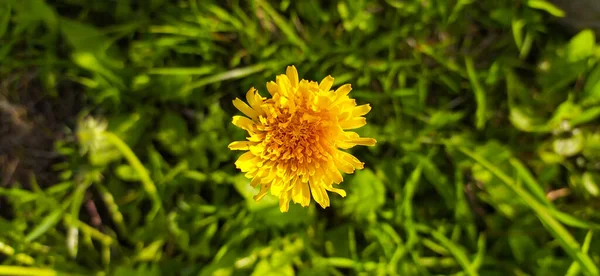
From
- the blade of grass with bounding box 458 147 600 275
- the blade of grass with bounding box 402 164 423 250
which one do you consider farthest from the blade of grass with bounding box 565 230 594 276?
the blade of grass with bounding box 402 164 423 250

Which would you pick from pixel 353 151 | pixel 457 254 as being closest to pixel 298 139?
pixel 353 151

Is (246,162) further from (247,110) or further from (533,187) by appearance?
(533,187)

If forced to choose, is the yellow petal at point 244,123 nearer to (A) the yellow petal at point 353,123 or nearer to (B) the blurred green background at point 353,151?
(A) the yellow petal at point 353,123

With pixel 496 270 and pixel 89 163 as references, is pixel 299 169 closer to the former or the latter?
pixel 496 270

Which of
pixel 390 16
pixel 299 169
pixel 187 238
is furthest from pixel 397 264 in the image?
pixel 390 16

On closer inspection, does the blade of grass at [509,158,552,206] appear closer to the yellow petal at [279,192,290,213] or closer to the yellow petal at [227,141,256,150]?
the yellow petal at [279,192,290,213]
